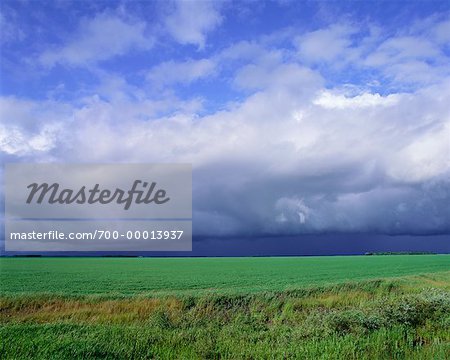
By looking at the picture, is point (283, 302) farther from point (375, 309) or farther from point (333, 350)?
point (333, 350)

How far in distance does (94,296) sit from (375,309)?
17.0 meters

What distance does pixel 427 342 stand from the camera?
15773mm

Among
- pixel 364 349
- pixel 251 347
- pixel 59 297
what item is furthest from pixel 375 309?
pixel 59 297

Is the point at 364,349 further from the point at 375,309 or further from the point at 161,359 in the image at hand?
the point at 161,359

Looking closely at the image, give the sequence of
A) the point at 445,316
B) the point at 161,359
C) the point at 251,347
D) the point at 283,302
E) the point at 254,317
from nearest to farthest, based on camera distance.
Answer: the point at 161,359 → the point at 251,347 → the point at 445,316 → the point at 254,317 → the point at 283,302

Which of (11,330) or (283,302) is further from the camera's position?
(283,302)

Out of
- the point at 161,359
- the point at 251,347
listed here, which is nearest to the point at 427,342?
the point at 251,347

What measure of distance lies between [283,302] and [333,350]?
1098 cm

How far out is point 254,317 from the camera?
68.5ft

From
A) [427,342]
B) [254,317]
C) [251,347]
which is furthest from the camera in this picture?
[254,317]

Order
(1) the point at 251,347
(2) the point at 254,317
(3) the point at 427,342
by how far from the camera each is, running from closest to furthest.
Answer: (1) the point at 251,347 → (3) the point at 427,342 → (2) the point at 254,317

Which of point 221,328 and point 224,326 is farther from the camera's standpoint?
point 224,326

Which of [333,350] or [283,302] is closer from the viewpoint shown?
[333,350]

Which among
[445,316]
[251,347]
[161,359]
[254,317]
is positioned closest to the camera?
[161,359]
